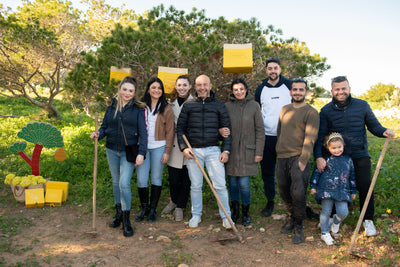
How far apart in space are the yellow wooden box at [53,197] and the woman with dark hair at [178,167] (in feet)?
5.10

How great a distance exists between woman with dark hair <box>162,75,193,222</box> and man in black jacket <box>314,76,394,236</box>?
168 cm

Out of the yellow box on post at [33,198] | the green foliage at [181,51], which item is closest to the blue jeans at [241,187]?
the green foliage at [181,51]

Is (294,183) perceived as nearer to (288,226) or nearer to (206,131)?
(288,226)

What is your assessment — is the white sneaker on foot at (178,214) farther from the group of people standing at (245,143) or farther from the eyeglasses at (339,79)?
the eyeglasses at (339,79)

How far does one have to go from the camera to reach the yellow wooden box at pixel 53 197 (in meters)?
4.32

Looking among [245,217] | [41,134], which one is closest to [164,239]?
[245,217]

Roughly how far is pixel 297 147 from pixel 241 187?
85 centimetres

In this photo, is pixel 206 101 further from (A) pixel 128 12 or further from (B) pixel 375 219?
(A) pixel 128 12

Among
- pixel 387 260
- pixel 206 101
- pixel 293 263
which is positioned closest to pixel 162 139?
pixel 206 101

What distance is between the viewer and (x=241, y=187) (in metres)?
3.66

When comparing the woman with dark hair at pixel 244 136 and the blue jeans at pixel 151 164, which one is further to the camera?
the blue jeans at pixel 151 164

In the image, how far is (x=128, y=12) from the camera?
2047 centimetres

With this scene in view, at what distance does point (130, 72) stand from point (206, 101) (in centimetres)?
169

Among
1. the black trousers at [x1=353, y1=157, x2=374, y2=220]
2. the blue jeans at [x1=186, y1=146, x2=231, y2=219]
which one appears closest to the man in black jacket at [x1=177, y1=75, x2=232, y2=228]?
the blue jeans at [x1=186, y1=146, x2=231, y2=219]
